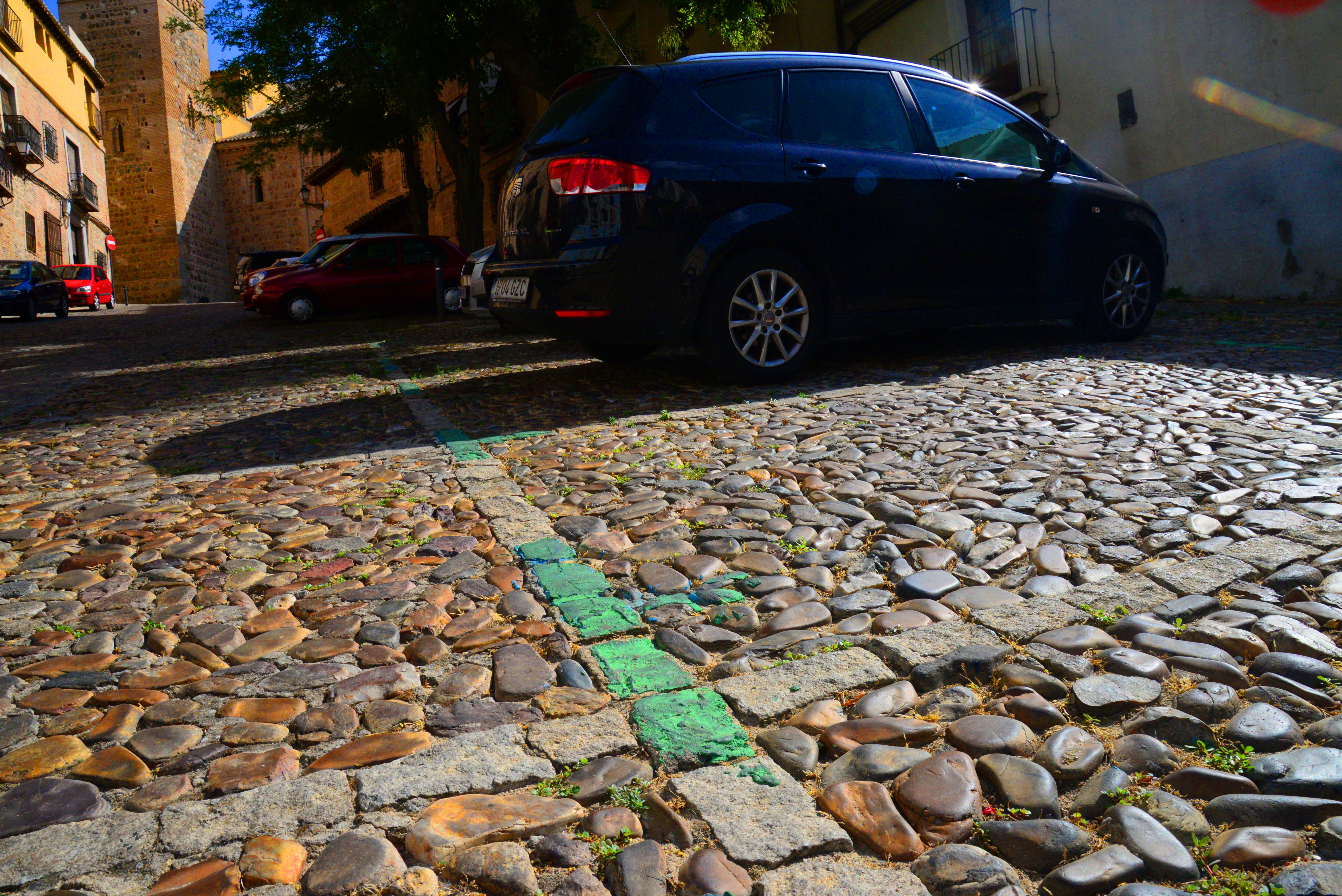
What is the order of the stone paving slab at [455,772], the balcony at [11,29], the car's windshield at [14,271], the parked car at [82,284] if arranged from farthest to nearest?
1. the balcony at [11,29]
2. the parked car at [82,284]
3. the car's windshield at [14,271]
4. the stone paving slab at [455,772]

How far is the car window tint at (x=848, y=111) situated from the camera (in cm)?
605

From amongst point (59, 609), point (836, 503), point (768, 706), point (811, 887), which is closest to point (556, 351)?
point (836, 503)

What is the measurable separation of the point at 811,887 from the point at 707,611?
3.85ft

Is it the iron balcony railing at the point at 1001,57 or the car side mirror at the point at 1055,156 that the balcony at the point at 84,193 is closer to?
the iron balcony railing at the point at 1001,57

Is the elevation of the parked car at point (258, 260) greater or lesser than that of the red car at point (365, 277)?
greater

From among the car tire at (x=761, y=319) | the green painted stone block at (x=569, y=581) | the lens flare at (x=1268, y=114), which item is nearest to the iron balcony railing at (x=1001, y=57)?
the lens flare at (x=1268, y=114)

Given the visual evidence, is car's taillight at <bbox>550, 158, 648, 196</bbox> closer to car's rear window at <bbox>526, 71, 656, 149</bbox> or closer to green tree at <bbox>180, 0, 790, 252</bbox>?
car's rear window at <bbox>526, 71, 656, 149</bbox>

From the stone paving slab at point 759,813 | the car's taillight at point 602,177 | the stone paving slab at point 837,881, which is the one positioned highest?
the car's taillight at point 602,177

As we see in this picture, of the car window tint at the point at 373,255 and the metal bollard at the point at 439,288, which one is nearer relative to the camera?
the metal bollard at the point at 439,288

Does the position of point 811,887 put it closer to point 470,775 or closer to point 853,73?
point 470,775

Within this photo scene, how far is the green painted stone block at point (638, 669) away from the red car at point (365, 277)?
15.6 m

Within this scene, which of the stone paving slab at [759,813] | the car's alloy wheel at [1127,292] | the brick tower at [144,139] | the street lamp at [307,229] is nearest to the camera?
the stone paving slab at [759,813]

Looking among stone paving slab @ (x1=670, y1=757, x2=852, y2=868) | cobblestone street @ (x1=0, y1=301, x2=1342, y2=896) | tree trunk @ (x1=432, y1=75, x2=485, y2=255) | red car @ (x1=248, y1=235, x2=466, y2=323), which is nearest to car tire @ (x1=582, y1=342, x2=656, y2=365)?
cobblestone street @ (x1=0, y1=301, x2=1342, y2=896)

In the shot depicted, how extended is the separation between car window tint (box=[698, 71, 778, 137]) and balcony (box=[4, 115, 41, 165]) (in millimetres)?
34290
